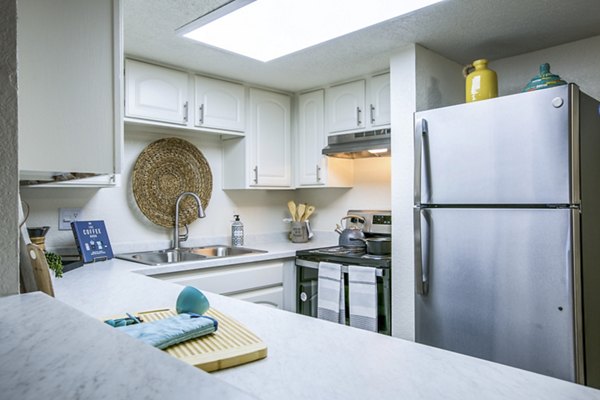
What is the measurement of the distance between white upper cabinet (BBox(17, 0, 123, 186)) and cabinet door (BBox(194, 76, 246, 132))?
70.4 inches

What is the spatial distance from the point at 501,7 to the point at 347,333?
1721 millimetres

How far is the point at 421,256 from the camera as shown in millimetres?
2109

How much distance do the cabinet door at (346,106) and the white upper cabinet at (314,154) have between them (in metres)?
0.10

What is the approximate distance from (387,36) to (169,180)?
174 centimetres

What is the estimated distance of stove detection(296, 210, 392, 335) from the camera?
2.44 meters

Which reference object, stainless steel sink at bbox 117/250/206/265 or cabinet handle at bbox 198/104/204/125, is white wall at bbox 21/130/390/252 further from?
cabinet handle at bbox 198/104/204/125

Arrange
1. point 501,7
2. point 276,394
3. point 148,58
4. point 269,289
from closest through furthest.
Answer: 1. point 276,394
2. point 501,7
3. point 148,58
4. point 269,289

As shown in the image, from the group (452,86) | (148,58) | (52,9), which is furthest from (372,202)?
(52,9)

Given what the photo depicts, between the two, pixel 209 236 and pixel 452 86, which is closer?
pixel 452 86

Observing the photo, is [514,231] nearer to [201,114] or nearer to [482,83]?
→ [482,83]

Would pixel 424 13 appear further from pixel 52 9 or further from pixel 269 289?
pixel 269 289

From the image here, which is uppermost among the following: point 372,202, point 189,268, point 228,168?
point 228,168

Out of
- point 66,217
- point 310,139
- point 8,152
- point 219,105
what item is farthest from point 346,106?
point 8,152

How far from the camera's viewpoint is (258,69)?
285cm
